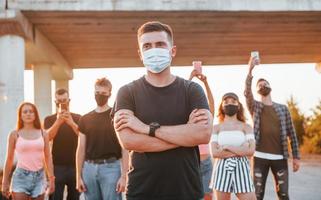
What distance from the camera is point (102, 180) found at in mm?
5543

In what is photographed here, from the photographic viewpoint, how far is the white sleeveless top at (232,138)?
6254 mm

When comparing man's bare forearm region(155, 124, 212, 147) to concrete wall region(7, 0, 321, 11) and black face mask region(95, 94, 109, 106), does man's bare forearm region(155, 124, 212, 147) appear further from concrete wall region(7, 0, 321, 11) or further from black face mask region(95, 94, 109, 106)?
concrete wall region(7, 0, 321, 11)

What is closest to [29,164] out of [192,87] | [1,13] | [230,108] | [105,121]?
[105,121]

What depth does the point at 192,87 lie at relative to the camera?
3295mm

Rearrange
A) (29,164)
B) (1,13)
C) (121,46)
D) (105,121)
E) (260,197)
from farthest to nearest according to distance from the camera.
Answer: (121,46)
(1,13)
(260,197)
(29,164)
(105,121)

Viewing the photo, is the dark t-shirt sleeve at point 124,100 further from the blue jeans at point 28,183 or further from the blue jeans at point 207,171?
the blue jeans at point 207,171

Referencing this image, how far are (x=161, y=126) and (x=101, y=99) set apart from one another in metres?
2.65

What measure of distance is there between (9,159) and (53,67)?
46.7ft

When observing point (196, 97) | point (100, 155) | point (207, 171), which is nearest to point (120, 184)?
point (100, 155)

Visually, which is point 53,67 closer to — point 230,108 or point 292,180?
point 292,180

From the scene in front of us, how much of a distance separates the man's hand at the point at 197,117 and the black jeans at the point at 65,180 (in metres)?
4.02

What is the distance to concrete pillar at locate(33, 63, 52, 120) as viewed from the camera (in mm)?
19516

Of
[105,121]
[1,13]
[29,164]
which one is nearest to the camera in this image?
[105,121]

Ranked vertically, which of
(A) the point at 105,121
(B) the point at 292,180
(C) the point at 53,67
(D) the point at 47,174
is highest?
(C) the point at 53,67
